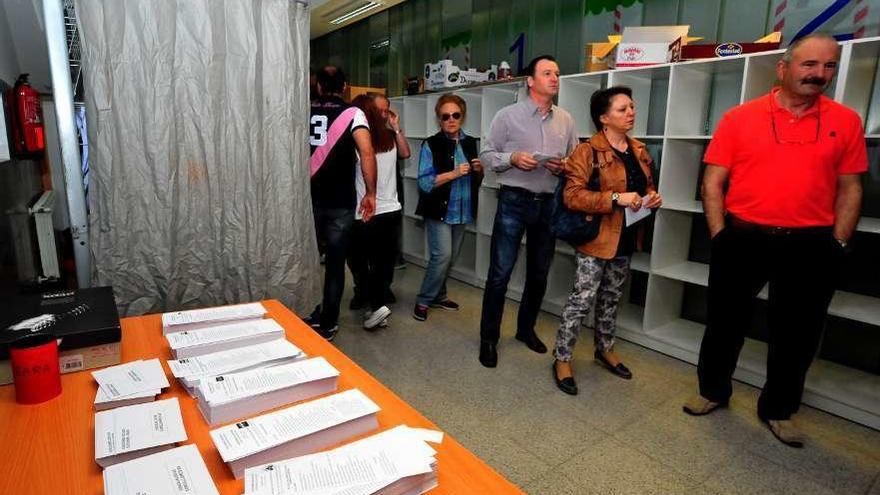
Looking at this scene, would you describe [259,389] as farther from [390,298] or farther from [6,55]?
[390,298]

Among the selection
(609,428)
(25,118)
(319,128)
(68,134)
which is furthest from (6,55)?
(609,428)

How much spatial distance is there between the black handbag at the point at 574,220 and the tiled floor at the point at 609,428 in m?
0.76

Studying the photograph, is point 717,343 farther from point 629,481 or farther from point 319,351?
point 319,351

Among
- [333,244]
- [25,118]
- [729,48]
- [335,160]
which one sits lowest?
[333,244]

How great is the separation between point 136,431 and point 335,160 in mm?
1972

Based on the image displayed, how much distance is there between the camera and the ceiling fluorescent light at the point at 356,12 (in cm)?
544

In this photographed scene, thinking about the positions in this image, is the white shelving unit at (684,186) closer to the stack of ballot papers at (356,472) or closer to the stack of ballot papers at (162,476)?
the stack of ballot papers at (356,472)

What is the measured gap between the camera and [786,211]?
185cm

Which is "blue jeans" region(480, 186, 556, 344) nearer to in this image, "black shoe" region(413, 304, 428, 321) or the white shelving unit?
the white shelving unit

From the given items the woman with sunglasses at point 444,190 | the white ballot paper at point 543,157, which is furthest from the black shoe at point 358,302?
the white ballot paper at point 543,157

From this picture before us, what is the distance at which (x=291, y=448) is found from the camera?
799mm

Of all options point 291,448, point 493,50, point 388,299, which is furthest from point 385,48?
point 291,448

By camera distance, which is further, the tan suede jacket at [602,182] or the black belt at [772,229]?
the tan suede jacket at [602,182]

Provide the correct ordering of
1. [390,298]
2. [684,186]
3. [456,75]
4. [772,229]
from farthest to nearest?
[456,75] < [390,298] < [684,186] < [772,229]
